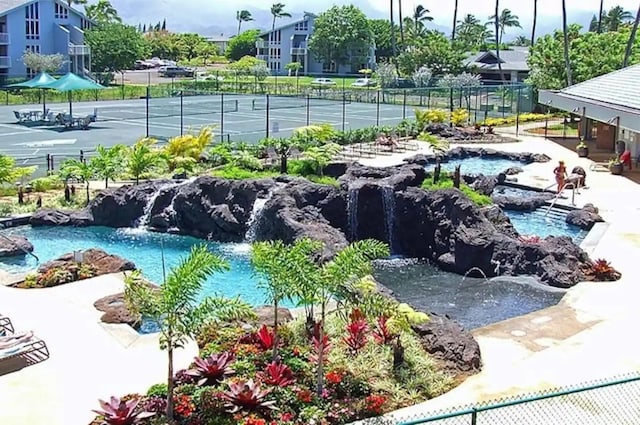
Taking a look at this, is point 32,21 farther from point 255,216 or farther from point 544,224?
point 544,224

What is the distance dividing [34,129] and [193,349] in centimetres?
3706

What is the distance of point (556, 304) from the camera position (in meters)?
18.0

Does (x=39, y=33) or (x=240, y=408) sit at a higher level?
(x=39, y=33)

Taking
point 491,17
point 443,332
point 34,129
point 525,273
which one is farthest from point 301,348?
point 491,17

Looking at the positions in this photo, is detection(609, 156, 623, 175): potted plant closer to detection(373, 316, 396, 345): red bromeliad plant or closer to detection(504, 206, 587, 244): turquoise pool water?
detection(504, 206, 587, 244): turquoise pool water

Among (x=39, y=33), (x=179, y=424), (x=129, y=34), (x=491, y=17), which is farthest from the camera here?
(x=491, y=17)

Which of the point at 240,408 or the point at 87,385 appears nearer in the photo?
the point at 240,408

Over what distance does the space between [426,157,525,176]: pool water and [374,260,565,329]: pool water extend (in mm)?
14502

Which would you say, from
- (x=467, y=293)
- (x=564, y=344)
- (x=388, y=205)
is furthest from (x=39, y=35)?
(x=564, y=344)

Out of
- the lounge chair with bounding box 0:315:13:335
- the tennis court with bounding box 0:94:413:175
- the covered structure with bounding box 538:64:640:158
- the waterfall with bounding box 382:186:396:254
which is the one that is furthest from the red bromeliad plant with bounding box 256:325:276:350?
the covered structure with bounding box 538:64:640:158

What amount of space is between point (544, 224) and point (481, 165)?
1138 cm

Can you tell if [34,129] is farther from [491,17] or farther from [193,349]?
[491,17]

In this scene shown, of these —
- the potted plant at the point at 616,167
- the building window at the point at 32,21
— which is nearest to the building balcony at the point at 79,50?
the building window at the point at 32,21

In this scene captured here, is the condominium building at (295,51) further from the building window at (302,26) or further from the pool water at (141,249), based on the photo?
the pool water at (141,249)
